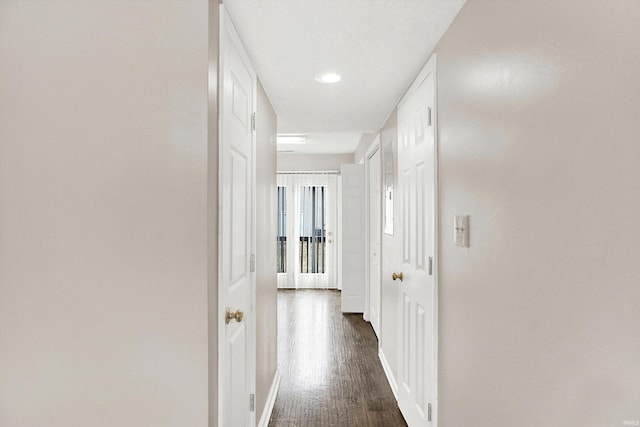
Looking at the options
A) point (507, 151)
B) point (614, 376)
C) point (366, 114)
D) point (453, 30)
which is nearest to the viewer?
point (614, 376)

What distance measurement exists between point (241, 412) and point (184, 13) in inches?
71.4

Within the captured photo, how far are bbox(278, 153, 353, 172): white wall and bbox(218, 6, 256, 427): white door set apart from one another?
501 cm

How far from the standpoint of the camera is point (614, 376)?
2.47 feet

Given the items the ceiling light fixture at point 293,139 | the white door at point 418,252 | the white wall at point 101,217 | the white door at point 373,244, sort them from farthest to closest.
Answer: the ceiling light fixture at point 293,139, the white door at point 373,244, the white door at point 418,252, the white wall at point 101,217

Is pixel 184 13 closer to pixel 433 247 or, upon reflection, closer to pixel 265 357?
pixel 433 247

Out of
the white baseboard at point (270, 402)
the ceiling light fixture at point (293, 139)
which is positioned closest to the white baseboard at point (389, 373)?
the white baseboard at point (270, 402)

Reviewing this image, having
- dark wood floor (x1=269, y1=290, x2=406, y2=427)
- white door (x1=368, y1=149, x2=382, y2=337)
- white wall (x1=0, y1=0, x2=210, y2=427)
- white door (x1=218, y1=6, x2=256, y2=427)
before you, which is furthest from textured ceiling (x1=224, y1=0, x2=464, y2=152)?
dark wood floor (x1=269, y1=290, x2=406, y2=427)

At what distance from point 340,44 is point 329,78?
0.50 meters

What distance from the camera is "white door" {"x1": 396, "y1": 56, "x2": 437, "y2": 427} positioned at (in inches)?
79.6

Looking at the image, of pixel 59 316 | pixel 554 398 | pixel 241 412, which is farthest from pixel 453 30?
pixel 241 412

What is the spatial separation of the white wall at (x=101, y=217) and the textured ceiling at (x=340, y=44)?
443mm

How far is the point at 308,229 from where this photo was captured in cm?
729

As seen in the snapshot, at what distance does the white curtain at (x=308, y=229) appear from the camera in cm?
723

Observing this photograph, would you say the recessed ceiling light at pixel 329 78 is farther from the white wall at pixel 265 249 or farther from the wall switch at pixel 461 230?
the wall switch at pixel 461 230
